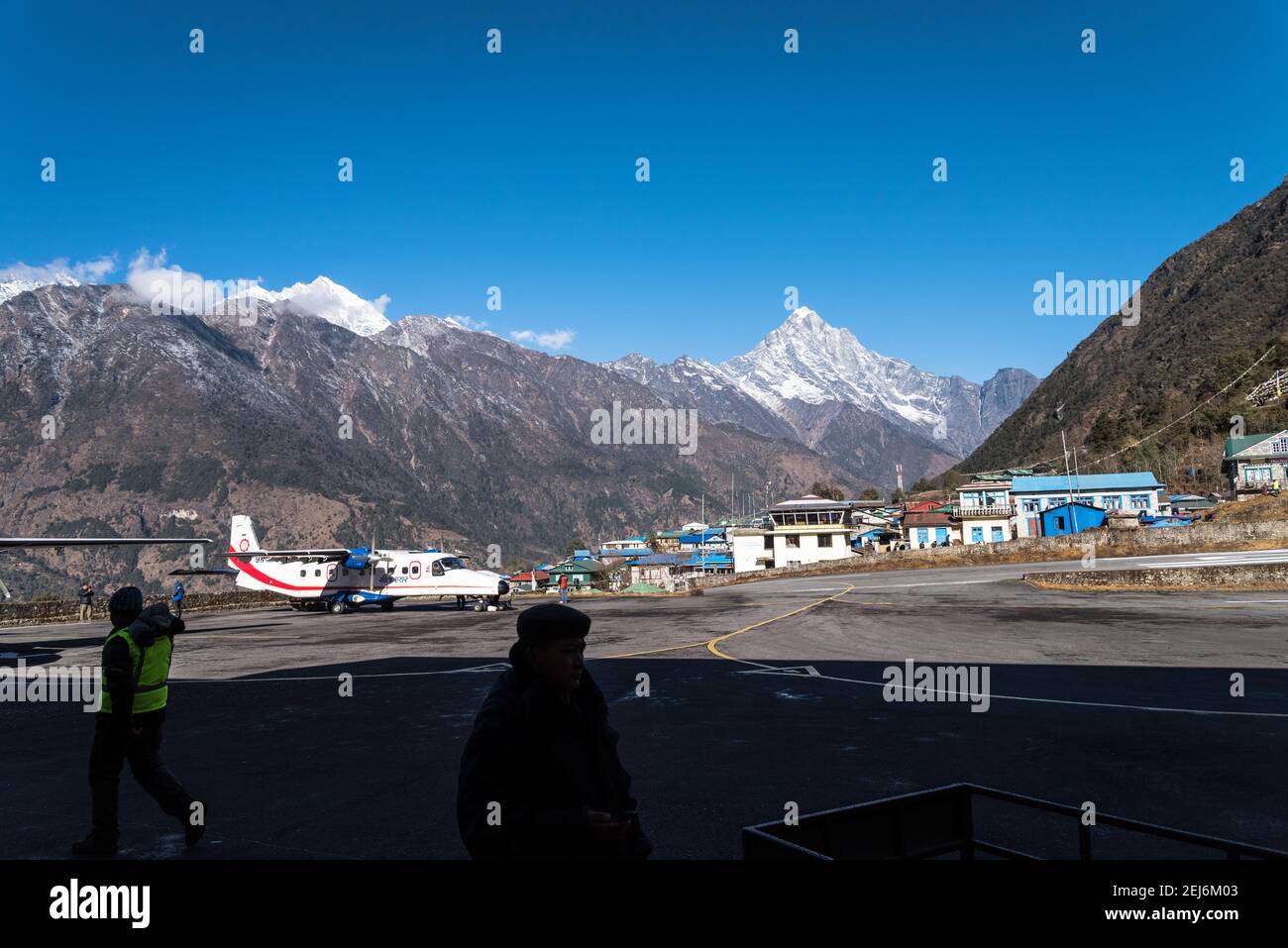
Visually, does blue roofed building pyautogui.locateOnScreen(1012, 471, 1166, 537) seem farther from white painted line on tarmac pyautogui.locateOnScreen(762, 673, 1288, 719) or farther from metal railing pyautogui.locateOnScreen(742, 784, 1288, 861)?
→ metal railing pyautogui.locateOnScreen(742, 784, 1288, 861)

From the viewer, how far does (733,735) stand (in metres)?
10.3

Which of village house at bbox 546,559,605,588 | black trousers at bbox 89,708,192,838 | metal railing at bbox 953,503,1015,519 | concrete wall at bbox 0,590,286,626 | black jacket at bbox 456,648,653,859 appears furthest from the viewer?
metal railing at bbox 953,503,1015,519

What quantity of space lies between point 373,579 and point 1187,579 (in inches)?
1470

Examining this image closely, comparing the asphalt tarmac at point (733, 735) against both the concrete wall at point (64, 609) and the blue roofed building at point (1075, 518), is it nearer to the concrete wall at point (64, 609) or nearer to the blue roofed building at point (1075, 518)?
the concrete wall at point (64, 609)

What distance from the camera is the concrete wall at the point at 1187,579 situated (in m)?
31.4

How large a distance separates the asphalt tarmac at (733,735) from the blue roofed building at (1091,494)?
6643 centimetres

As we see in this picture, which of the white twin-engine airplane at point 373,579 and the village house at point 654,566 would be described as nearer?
the white twin-engine airplane at point 373,579

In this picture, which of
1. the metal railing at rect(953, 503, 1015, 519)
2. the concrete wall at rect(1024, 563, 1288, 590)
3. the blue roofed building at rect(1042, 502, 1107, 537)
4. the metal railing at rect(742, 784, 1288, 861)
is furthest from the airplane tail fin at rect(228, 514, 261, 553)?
the metal railing at rect(953, 503, 1015, 519)

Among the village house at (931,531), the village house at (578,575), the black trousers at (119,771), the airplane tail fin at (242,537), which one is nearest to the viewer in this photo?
the black trousers at (119,771)

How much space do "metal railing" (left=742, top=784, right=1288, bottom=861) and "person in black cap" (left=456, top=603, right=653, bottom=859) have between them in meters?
0.58

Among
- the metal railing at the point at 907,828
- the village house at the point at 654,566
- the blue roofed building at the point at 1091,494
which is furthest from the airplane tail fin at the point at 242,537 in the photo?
the blue roofed building at the point at 1091,494

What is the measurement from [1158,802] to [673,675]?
9.55 m

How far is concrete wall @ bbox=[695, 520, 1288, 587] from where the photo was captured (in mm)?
45625
